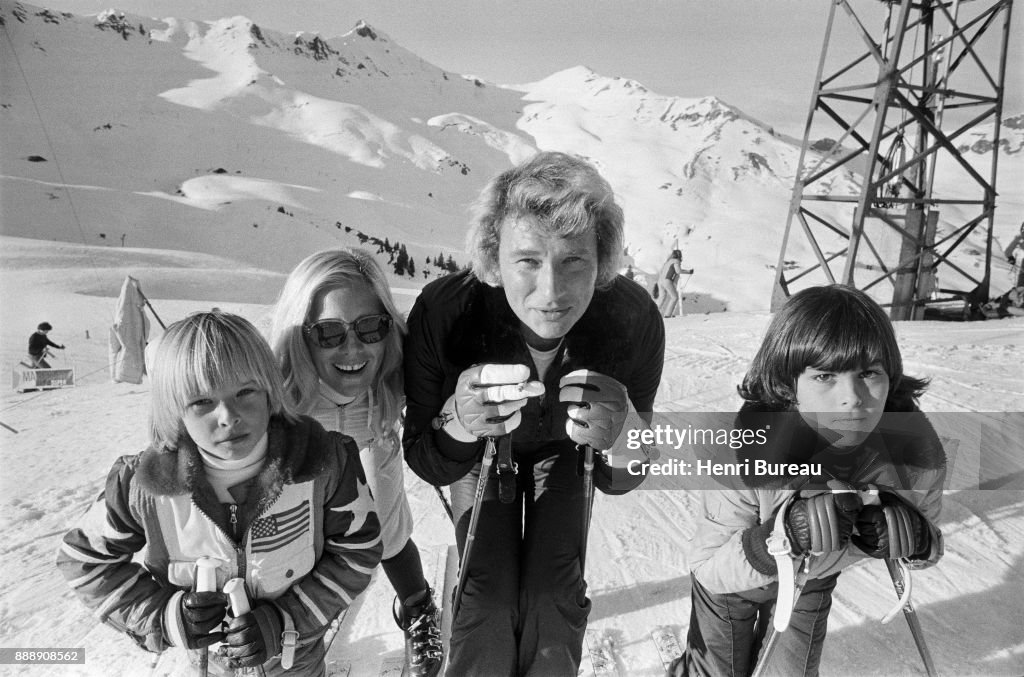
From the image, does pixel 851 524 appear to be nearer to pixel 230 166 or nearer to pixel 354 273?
pixel 354 273

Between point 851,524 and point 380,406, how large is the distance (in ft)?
4.37

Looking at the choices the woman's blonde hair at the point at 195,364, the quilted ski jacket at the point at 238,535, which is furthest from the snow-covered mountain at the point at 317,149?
the woman's blonde hair at the point at 195,364

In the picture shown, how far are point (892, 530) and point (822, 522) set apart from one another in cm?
17

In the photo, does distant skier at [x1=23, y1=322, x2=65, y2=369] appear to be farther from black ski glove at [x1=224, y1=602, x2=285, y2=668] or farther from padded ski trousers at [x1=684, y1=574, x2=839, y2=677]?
padded ski trousers at [x1=684, y1=574, x2=839, y2=677]

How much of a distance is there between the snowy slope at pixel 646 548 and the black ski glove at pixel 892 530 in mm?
769

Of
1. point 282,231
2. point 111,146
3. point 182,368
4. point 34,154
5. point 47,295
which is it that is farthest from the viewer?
point 111,146

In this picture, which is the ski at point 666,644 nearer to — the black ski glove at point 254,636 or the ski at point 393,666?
the ski at point 393,666

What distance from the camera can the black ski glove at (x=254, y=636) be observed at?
122 cm

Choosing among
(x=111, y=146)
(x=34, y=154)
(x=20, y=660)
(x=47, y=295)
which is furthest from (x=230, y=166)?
(x=20, y=660)

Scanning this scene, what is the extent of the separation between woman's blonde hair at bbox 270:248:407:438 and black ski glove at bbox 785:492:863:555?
1.19 meters

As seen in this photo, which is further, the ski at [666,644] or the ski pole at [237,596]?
the ski at [666,644]

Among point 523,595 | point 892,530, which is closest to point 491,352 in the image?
point 523,595

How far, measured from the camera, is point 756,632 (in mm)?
1579

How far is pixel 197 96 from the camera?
35.2 m
